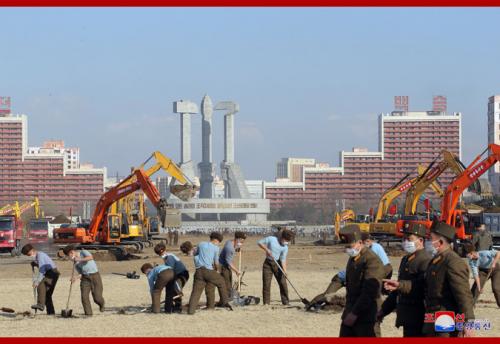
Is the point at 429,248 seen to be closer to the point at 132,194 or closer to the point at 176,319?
the point at 176,319

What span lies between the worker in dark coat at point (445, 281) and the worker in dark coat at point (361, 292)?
81 cm

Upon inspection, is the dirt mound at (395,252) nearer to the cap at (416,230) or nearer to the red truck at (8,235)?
the red truck at (8,235)

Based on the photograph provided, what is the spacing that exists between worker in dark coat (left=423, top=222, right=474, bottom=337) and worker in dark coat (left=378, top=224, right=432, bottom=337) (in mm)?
467

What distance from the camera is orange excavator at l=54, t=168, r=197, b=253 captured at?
4869cm

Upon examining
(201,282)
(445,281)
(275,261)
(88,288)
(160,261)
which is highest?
(445,281)

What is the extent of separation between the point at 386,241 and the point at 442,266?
43933 mm

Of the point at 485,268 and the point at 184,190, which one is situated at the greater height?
the point at 184,190

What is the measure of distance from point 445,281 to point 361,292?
4.12 ft

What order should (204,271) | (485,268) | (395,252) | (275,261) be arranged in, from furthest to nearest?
1. (395,252)
2. (275,261)
3. (485,268)
4. (204,271)

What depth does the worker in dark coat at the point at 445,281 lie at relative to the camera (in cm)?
1106

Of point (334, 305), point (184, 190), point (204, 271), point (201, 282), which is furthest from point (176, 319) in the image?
point (184, 190)

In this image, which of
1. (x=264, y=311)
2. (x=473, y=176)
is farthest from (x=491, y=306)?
(x=473, y=176)

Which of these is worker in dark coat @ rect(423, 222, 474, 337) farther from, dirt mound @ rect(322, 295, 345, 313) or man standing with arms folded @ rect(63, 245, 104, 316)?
man standing with arms folded @ rect(63, 245, 104, 316)

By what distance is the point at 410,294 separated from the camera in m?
12.0
